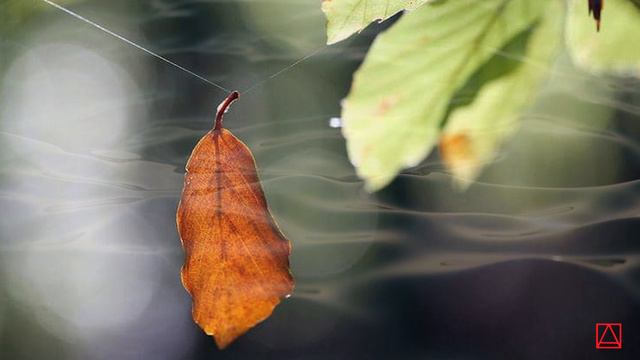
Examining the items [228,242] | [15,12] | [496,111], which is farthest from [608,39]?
[15,12]

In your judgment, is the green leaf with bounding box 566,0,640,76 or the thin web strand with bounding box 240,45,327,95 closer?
the green leaf with bounding box 566,0,640,76

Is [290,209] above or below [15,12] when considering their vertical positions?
below

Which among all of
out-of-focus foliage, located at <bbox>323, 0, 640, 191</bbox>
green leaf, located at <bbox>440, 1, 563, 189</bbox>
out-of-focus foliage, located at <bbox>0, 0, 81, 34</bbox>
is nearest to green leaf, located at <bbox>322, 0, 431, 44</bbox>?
out-of-focus foliage, located at <bbox>323, 0, 640, 191</bbox>

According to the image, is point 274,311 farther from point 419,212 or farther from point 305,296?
point 419,212

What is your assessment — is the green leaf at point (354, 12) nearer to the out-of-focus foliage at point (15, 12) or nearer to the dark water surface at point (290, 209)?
the dark water surface at point (290, 209)

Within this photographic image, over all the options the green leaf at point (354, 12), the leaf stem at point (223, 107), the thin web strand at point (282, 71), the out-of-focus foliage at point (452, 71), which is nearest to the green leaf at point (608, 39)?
the out-of-focus foliage at point (452, 71)

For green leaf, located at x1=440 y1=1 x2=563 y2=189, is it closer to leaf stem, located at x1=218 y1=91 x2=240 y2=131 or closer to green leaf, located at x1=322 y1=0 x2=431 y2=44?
green leaf, located at x1=322 y1=0 x2=431 y2=44

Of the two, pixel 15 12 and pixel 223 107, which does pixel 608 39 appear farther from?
pixel 15 12
